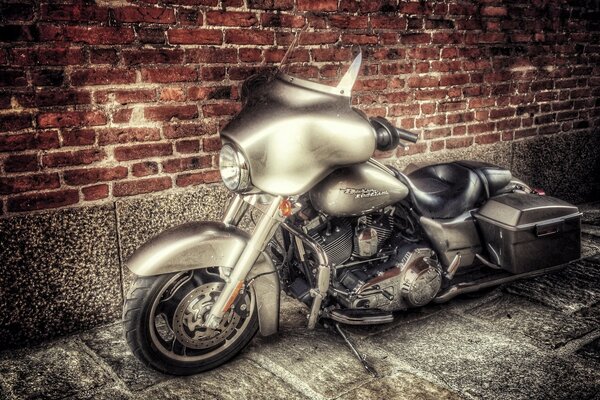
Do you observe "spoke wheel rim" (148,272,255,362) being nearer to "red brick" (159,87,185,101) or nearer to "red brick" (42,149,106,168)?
"red brick" (42,149,106,168)

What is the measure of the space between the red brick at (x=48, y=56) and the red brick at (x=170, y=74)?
1.08 ft

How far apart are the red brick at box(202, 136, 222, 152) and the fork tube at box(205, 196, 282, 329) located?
982 millimetres

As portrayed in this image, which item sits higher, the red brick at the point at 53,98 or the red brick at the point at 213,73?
the red brick at the point at 213,73

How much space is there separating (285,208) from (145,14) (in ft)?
4.36

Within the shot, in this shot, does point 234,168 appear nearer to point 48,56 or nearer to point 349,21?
point 48,56

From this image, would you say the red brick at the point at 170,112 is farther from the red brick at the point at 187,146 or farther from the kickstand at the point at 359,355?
the kickstand at the point at 359,355

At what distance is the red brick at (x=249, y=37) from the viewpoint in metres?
3.00

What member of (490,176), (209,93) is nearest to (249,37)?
(209,93)

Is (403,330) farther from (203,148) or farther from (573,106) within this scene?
(573,106)

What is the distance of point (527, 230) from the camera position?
285 centimetres

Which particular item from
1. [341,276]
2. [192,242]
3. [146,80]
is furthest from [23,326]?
[341,276]

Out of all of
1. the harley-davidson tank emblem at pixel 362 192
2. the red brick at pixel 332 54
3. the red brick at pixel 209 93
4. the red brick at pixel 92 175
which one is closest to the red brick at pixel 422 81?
the red brick at pixel 332 54

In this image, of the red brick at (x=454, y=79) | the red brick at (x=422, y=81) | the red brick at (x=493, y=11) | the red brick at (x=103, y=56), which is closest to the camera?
the red brick at (x=103, y=56)

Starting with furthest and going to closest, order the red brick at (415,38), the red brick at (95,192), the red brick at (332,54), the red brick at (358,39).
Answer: the red brick at (415,38) → the red brick at (358,39) → the red brick at (332,54) → the red brick at (95,192)
